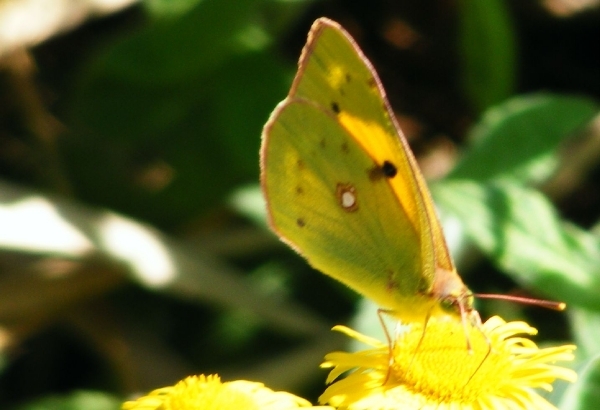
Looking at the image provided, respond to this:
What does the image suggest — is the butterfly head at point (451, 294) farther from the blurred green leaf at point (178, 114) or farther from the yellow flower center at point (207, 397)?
the blurred green leaf at point (178, 114)

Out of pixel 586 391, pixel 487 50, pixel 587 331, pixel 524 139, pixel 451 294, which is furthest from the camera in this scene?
pixel 487 50

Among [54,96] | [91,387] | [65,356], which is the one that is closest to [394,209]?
[91,387]

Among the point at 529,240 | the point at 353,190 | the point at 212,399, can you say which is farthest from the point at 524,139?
the point at 212,399

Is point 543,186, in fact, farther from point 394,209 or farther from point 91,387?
point 91,387

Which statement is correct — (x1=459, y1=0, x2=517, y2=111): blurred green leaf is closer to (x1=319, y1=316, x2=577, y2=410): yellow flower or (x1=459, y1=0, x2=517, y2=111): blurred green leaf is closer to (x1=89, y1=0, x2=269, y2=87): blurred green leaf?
(x1=89, y1=0, x2=269, y2=87): blurred green leaf

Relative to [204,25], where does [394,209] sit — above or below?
below

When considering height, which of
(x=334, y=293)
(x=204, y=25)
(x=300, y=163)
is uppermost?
(x=204, y=25)

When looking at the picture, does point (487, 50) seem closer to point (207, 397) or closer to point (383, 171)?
point (383, 171)

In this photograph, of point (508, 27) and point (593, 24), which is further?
point (593, 24)
